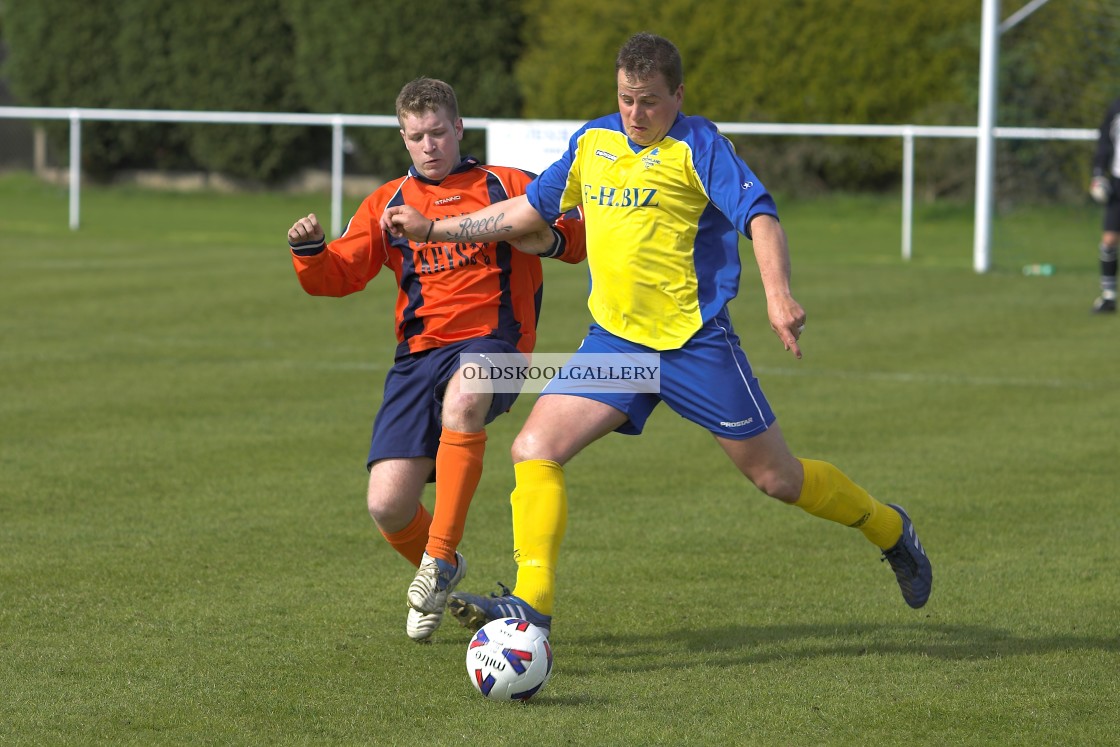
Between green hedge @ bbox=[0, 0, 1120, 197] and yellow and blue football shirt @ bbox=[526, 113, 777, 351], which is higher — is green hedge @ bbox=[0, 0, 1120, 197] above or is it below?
above

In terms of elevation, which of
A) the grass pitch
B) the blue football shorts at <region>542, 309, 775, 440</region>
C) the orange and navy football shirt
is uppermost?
the orange and navy football shirt

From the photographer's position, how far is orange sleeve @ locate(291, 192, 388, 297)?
5.51 meters

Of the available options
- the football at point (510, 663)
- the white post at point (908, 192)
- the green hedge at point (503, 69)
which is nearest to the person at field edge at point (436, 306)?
the football at point (510, 663)

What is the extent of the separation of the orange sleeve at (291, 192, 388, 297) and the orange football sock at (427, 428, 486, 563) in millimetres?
666

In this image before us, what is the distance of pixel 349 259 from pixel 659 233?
3.82 feet

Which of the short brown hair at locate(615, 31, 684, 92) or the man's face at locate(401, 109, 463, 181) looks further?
the man's face at locate(401, 109, 463, 181)

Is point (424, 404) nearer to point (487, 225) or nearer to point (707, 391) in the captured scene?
point (487, 225)

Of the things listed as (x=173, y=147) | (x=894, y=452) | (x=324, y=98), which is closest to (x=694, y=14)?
(x=324, y=98)

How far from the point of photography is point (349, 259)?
563 cm

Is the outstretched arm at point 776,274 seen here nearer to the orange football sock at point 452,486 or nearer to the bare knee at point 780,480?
the bare knee at point 780,480

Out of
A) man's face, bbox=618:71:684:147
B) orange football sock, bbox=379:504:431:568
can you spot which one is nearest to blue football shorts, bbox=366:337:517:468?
orange football sock, bbox=379:504:431:568

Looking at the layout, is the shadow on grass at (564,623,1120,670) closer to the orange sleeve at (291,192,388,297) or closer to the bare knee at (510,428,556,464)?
the bare knee at (510,428,556,464)

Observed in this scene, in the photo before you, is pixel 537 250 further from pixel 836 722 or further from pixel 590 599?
pixel 836 722

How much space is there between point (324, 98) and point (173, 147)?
4.81m
